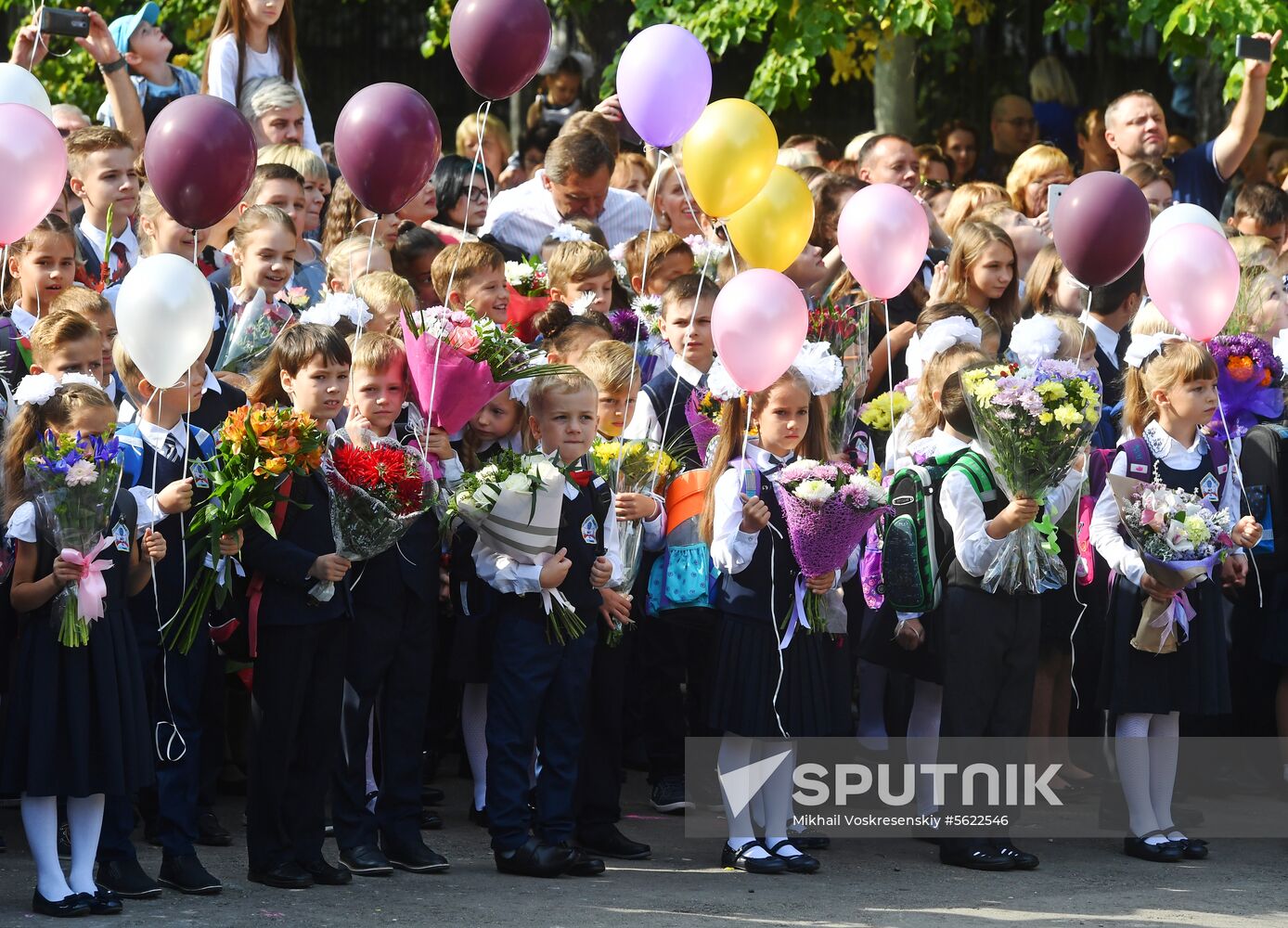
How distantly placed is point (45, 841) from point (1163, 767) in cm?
392

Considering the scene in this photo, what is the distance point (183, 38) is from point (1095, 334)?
987cm

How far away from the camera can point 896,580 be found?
678 centimetres

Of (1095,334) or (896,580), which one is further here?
(1095,334)

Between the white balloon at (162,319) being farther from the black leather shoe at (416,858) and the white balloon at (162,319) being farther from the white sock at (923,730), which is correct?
the white sock at (923,730)

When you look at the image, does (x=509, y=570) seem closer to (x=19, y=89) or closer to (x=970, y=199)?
(x=19, y=89)

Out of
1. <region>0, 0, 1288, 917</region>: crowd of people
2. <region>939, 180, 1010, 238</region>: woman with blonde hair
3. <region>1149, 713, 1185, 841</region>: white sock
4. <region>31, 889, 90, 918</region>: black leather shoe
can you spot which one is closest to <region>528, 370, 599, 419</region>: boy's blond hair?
<region>0, 0, 1288, 917</region>: crowd of people

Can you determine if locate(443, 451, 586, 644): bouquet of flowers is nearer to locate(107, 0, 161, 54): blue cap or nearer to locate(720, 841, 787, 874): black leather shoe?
locate(720, 841, 787, 874): black leather shoe

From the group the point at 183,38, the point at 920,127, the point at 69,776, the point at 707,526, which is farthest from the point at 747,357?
the point at 920,127

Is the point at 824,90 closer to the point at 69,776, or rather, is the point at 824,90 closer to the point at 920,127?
the point at 920,127

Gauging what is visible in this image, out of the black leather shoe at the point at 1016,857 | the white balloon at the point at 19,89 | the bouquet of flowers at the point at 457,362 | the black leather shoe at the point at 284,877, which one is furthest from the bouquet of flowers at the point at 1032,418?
the white balloon at the point at 19,89

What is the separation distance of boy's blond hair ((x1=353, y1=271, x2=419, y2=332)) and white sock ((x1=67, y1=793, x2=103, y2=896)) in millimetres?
2098

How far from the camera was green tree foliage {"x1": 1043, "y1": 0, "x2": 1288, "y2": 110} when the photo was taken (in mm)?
11336

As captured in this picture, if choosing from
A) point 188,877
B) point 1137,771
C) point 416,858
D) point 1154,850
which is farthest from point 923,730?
point 188,877

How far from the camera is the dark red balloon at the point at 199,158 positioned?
6.00 metres
